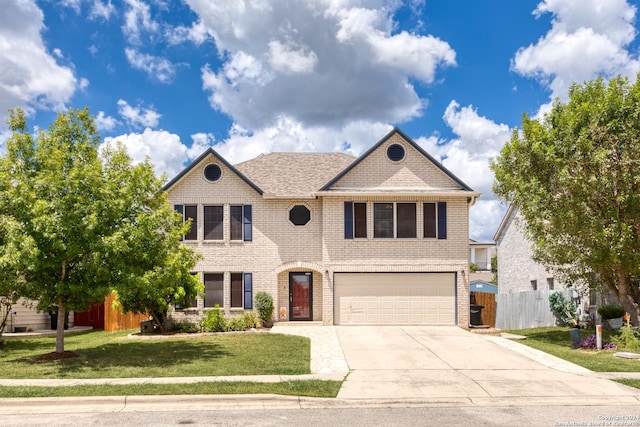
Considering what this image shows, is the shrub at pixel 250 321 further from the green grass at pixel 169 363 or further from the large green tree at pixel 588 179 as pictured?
the large green tree at pixel 588 179

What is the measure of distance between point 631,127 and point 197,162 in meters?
15.8

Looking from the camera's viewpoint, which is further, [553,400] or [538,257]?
[538,257]

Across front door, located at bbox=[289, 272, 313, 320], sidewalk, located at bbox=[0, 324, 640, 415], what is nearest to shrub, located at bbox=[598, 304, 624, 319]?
sidewalk, located at bbox=[0, 324, 640, 415]

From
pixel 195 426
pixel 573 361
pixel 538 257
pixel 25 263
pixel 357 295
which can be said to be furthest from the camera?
pixel 357 295

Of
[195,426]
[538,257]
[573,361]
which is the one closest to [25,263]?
[195,426]

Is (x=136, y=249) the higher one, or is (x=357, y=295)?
(x=136, y=249)

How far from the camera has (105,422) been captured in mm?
8969

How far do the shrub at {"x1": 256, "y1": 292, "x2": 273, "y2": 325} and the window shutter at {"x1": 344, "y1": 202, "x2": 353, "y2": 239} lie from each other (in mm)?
4071

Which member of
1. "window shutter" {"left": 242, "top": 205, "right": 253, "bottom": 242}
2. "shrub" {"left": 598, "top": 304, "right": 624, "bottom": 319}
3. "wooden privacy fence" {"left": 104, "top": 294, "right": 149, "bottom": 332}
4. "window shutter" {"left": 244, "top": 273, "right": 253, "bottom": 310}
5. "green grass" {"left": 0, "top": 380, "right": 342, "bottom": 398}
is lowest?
"wooden privacy fence" {"left": 104, "top": 294, "right": 149, "bottom": 332}

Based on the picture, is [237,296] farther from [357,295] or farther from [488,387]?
[488,387]

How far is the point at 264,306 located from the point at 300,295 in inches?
70.5

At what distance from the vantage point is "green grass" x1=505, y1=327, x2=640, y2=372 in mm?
13539

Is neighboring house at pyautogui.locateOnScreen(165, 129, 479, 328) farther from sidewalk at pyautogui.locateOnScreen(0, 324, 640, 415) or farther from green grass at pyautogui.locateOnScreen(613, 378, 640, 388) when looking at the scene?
sidewalk at pyautogui.locateOnScreen(0, 324, 640, 415)

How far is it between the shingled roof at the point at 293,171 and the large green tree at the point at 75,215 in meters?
8.02
